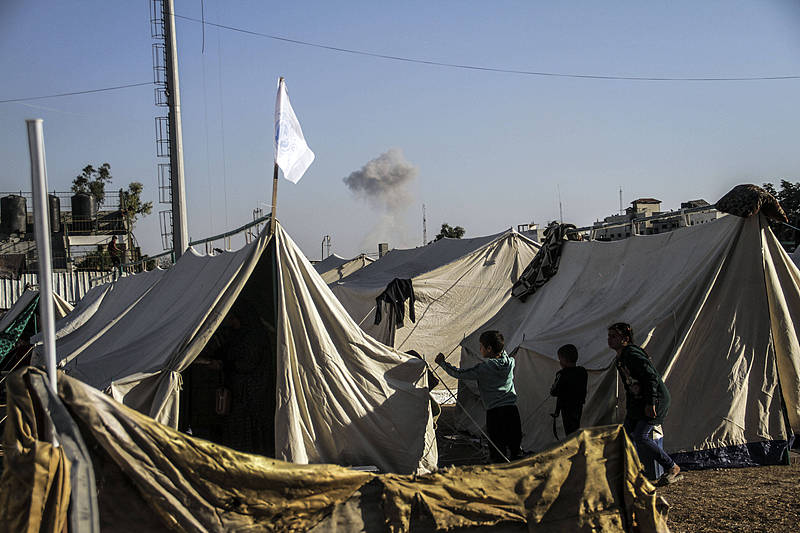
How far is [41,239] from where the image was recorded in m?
3.42

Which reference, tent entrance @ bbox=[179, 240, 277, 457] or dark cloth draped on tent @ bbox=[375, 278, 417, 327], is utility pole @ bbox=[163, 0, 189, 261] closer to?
dark cloth draped on tent @ bbox=[375, 278, 417, 327]

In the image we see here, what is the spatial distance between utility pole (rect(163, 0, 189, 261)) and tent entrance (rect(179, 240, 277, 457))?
7.59m

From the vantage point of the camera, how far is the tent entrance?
7406mm

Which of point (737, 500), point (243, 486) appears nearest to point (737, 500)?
point (737, 500)

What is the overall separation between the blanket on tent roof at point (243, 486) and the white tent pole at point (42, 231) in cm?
12

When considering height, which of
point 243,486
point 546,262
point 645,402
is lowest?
point 645,402

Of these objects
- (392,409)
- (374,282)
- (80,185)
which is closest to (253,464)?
(392,409)

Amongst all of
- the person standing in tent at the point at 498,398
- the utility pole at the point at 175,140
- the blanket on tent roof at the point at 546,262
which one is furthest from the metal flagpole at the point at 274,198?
the utility pole at the point at 175,140

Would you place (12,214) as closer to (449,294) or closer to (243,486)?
(449,294)

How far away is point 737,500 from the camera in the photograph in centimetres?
564

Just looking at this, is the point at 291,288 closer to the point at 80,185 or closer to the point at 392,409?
the point at 392,409

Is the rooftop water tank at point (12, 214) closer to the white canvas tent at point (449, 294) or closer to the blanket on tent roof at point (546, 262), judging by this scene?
the white canvas tent at point (449, 294)

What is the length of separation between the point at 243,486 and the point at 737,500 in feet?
14.0

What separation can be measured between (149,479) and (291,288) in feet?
9.95
